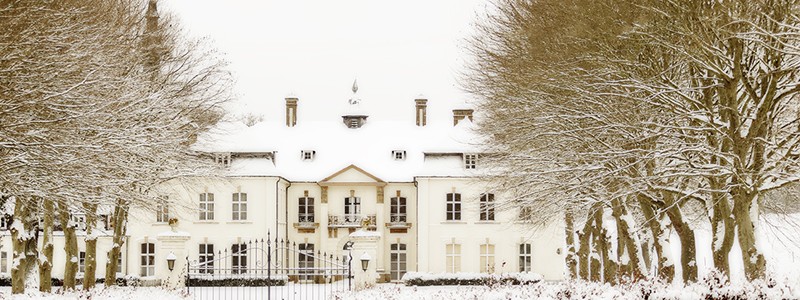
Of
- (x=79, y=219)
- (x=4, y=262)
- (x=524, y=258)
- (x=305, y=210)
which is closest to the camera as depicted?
(x=79, y=219)

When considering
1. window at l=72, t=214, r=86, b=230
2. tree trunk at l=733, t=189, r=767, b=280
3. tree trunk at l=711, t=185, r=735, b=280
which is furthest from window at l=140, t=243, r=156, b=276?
tree trunk at l=733, t=189, r=767, b=280

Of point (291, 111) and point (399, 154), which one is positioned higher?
point (291, 111)

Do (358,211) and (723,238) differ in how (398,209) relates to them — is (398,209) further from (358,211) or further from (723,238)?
(723,238)

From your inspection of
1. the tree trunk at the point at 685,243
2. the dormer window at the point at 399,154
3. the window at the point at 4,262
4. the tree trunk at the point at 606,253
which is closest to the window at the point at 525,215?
the tree trunk at the point at 606,253

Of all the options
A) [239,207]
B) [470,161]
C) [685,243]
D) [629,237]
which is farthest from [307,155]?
[685,243]

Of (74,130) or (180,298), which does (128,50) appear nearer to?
(180,298)

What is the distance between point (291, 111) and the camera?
5247 centimetres

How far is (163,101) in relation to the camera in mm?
27625

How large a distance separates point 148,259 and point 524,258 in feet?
53.7

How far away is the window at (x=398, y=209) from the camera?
48.7m

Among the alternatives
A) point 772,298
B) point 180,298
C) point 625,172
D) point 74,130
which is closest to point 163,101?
point 180,298

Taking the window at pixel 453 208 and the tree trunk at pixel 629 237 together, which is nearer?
the tree trunk at pixel 629 237

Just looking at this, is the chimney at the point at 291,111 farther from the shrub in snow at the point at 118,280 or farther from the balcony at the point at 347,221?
the shrub in snow at the point at 118,280

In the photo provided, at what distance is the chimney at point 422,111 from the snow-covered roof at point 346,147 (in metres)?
0.52
